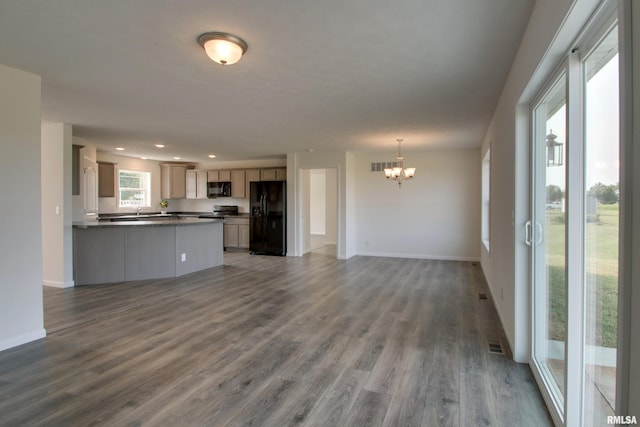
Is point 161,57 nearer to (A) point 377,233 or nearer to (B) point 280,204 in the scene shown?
(B) point 280,204

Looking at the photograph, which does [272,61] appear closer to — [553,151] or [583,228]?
[553,151]

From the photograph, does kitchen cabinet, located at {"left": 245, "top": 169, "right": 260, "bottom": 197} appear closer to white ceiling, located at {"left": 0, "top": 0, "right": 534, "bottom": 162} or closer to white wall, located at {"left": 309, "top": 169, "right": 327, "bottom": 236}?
white wall, located at {"left": 309, "top": 169, "right": 327, "bottom": 236}

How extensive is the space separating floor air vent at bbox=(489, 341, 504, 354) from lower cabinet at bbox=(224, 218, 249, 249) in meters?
6.92

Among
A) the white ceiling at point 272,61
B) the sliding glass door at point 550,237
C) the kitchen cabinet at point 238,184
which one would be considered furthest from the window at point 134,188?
the sliding glass door at point 550,237

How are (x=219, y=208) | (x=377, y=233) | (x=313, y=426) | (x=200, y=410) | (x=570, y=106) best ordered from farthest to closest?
(x=219, y=208) → (x=377, y=233) → (x=200, y=410) → (x=313, y=426) → (x=570, y=106)

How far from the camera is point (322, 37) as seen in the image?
2418mm

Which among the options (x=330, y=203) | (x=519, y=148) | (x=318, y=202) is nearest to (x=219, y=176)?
(x=330, y=203)

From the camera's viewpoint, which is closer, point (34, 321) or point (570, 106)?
point (570, 106)

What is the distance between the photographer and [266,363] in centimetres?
272

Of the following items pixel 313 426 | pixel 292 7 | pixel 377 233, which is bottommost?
pixel 313 426

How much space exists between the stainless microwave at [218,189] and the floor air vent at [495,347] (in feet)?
25.3

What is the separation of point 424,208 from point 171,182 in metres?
6.94

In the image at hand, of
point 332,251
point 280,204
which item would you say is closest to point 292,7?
point 280,204

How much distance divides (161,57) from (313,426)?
9.48 ft
